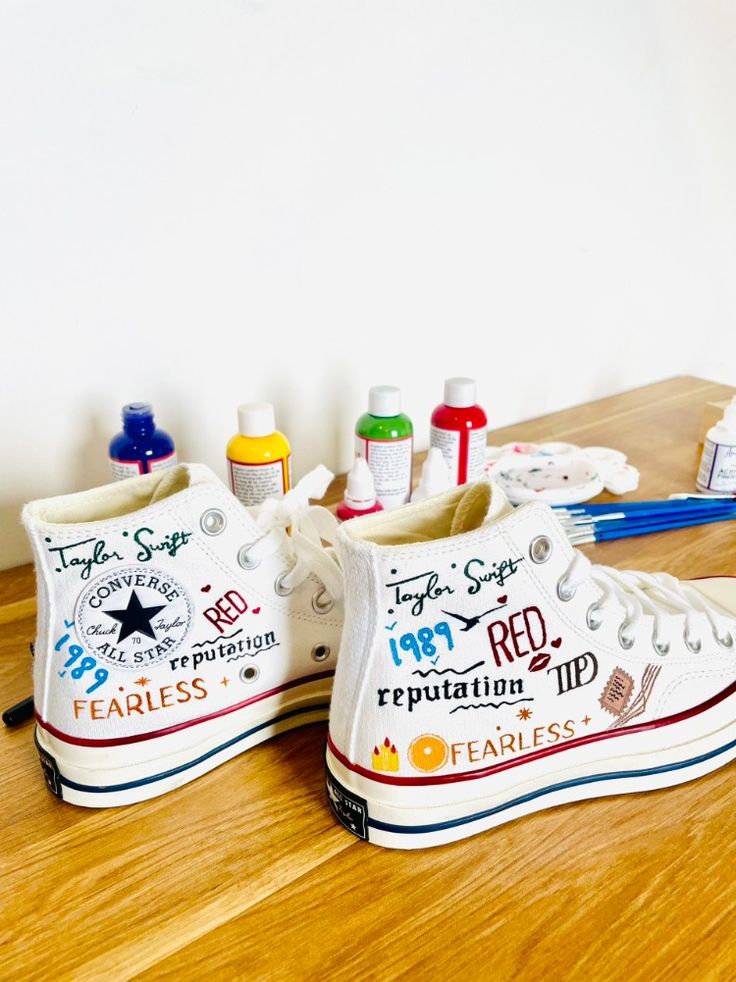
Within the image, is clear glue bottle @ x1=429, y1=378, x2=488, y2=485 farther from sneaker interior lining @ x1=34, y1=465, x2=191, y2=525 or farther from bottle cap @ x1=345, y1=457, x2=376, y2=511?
sneaker interior lining @ x1=34, y1=465, x2=191, y2=525

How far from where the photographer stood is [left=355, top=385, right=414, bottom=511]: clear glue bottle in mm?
825

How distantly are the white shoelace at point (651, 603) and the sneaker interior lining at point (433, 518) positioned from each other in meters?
0.07

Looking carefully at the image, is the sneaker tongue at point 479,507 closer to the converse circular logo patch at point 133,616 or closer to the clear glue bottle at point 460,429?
the converse circular logo patch at point 133,616

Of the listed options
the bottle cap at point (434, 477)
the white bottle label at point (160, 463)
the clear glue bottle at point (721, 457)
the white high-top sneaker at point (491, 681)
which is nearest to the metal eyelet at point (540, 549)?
the white high-top sneaker at point (491, 681)

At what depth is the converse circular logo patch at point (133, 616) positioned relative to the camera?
475 millimetres

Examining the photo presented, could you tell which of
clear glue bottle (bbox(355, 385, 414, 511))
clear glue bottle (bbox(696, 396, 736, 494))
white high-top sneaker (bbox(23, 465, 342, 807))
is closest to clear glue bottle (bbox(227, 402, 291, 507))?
clear glue bottle (bbox(355, 385, 414, 511))

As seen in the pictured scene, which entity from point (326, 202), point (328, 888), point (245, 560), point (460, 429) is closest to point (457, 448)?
point (460, 429)

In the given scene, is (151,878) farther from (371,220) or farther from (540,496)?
(371,220)

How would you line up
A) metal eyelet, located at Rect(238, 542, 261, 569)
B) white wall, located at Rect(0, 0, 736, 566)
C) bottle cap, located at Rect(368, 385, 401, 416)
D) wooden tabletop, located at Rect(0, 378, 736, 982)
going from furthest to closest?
bottle cap, located at Rect(368, 385, 401, 416), white wall, located at Rect(0, 0, 736, 566), metal eyelet, located at Rect(238, 542, 261, 569), wooden tabletop, located at Rect(0, 378, 736, 982)

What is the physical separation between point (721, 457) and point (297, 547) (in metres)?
0.57

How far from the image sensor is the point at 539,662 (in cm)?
47

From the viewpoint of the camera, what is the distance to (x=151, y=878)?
1.52 ft

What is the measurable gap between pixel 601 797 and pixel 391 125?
72 cm

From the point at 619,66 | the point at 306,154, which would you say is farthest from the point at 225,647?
the point at 619,66
